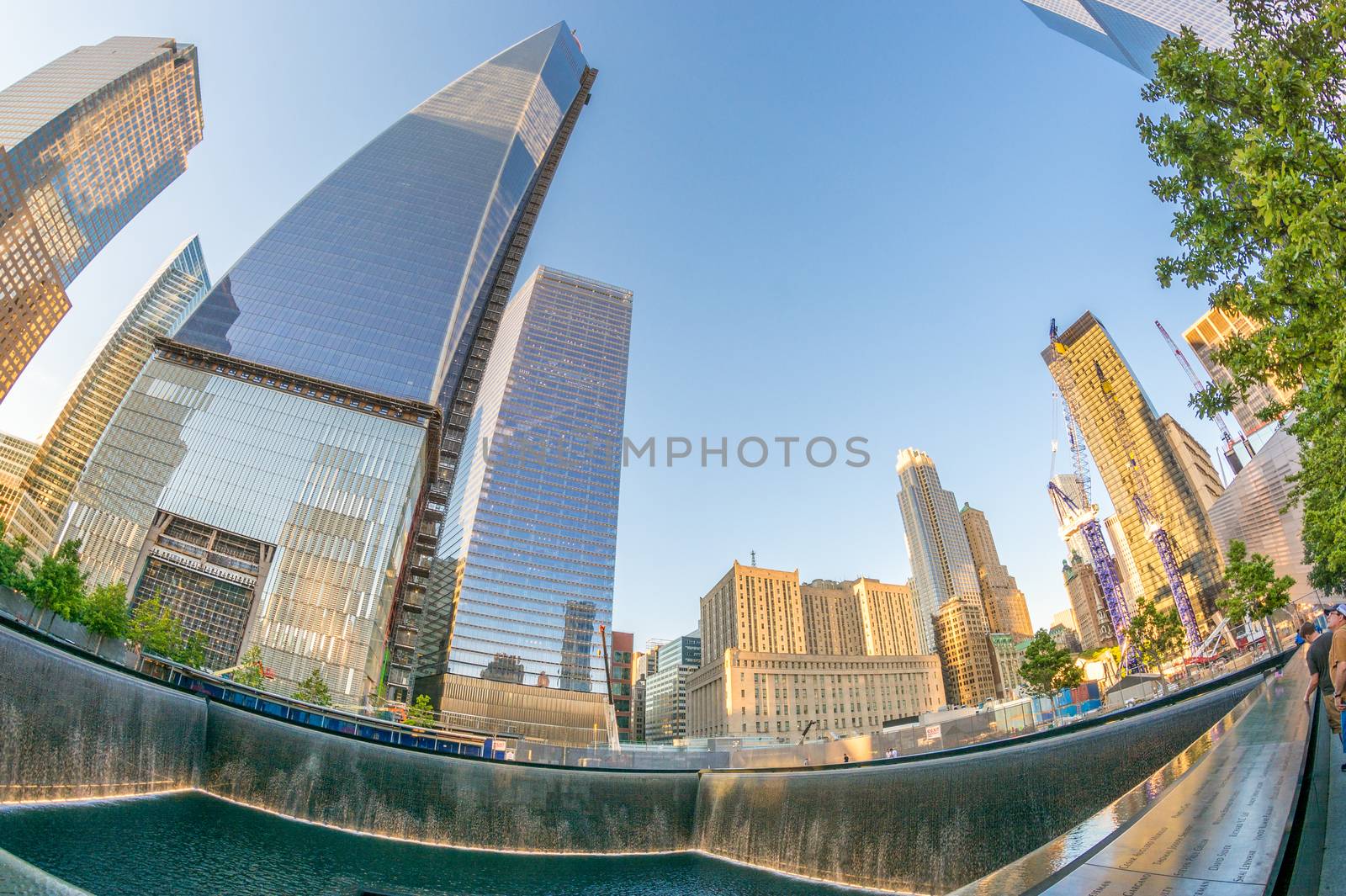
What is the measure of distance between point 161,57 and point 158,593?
129590 millimetres

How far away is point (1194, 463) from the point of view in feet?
558

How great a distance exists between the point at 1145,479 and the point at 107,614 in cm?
21585

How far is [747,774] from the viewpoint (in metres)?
32.2

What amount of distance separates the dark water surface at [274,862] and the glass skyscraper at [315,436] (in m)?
52.1

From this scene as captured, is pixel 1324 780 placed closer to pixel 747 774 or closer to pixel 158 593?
pixel 747 774

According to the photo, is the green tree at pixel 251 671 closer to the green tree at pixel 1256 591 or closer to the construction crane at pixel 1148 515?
the green tree at pixel 1256 591

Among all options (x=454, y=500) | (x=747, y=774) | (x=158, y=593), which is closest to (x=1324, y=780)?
(x=747, y=774)

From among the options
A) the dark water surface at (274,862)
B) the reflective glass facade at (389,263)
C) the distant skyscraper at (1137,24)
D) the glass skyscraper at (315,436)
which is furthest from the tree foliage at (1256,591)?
the reflective glass facade at (389,263)

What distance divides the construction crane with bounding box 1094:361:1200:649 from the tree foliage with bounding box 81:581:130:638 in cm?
17271

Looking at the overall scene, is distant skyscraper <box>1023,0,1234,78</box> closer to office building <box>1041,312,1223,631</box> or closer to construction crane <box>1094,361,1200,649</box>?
office building <box>1041,312,1223,631</box>

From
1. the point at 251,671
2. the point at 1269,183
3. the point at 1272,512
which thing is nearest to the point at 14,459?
the point at 251,671

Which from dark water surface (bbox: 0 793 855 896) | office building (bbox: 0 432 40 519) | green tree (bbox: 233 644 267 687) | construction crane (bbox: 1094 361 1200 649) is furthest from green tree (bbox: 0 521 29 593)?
construction crane (bbox: 1094 361 1200 649)

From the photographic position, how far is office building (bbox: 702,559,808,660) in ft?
608

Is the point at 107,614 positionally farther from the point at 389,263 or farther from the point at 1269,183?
the point at 389,263
